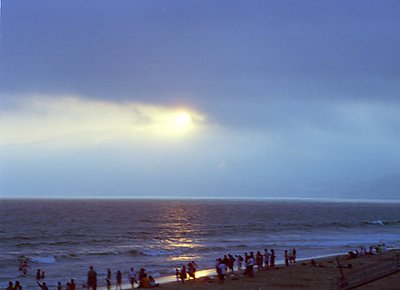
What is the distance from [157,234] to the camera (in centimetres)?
8288

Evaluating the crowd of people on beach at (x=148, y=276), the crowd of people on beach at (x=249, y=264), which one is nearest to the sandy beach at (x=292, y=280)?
the crowd of people on beach at (x=249, y=264)

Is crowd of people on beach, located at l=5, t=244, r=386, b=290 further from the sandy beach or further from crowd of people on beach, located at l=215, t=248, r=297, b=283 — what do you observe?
the sandy beach

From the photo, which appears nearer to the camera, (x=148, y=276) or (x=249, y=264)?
(x=249, y=264)

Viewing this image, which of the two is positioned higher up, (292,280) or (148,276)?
(292,280)

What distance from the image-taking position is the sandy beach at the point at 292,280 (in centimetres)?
2991

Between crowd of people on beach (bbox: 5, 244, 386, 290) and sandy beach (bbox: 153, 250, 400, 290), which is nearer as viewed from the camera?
sandy beach (bbox: 153, 250, 400, 290)

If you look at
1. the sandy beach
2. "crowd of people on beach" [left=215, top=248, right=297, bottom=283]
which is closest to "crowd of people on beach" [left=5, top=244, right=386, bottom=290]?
"crowd of people on beach" [left=215, top=248, right=297, bottom=283]

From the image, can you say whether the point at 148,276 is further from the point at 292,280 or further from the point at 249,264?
the point at 292,280

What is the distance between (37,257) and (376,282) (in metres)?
34.8

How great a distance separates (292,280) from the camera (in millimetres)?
33312

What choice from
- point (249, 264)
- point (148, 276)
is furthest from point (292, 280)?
point (148, 276)

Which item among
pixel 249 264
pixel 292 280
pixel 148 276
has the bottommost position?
pixel 148 276

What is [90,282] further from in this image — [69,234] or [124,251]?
[69,234]

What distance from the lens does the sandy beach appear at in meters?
29.9
